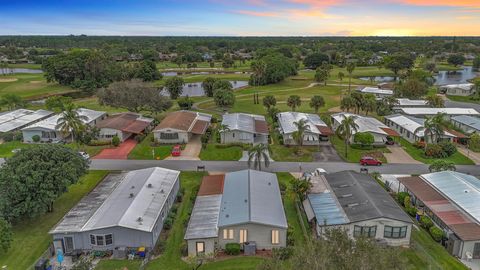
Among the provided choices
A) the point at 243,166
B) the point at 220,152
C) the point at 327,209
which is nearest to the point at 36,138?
the point at 220,152

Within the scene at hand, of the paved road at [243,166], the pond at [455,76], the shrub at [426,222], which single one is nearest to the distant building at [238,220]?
the paved road at [243,166]

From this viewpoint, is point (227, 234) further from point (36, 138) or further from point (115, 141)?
point (36, 138)

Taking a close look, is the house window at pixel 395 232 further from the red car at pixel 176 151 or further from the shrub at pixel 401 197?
the red car at pixel 176 151

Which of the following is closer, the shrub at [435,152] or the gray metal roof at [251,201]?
the gray metal roof at [251,201]

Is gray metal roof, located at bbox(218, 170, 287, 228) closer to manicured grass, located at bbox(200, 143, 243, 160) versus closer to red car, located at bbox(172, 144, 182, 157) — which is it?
manicured grass, located at bbox(200, 143, 243, 160)

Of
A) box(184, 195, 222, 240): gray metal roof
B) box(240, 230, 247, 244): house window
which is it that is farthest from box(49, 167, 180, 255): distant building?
box(240, 230, 247, 244): house window

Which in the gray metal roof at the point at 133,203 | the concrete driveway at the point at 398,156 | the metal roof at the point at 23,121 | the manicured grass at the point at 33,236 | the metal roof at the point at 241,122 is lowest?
the manicured grass at the point at 33,236
